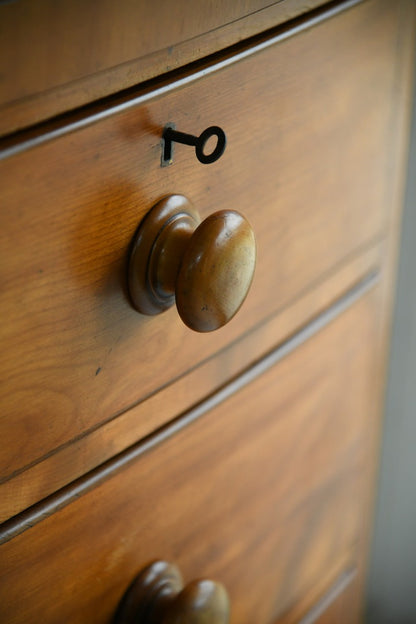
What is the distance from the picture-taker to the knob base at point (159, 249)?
A: 304 mm

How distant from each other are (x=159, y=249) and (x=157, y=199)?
0.02 meters

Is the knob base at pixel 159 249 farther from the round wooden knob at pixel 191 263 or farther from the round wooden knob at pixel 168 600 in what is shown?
the round wooden knob at pixel 168 600

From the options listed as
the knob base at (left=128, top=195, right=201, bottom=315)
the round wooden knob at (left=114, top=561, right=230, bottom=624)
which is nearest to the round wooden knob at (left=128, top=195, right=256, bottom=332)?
the knob base at (left=128, top=195, right=201, bottom=315)

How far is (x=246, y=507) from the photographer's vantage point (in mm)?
441

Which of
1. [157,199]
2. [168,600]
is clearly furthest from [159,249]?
[168,600]

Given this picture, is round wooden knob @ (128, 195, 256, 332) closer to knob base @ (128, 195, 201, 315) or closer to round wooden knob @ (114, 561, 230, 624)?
knob base @ (128, 195, 201, 315)

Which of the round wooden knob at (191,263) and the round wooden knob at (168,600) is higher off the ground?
the round wooden knob at (191,263)

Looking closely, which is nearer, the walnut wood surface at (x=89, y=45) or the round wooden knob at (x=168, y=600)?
the walnut wood surface at (x=89, y=45)

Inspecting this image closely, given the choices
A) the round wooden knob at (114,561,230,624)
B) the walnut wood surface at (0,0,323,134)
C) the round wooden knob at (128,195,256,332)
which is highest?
the walnut wood surface at (0,0,323,134)

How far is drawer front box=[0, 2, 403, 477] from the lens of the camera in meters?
0.27

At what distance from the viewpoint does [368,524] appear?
607 millimetres

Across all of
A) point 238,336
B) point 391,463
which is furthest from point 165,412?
point 391,463

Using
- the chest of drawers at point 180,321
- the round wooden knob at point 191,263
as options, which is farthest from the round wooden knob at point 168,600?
the round wooden knob at point 191,263

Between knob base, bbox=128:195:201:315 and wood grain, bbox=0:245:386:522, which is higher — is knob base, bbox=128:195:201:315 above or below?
above
